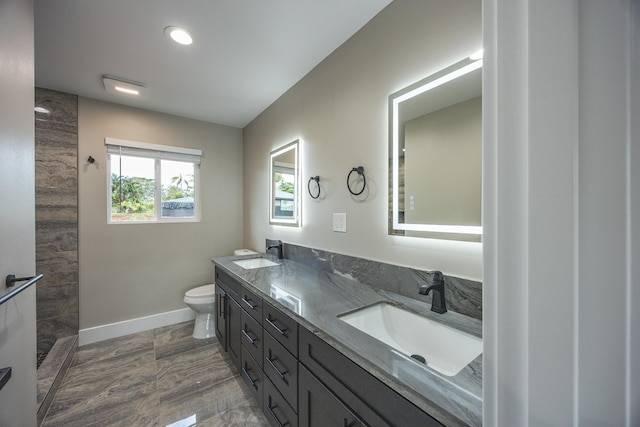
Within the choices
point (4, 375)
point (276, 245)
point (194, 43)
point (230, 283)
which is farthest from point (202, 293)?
point (194, 43)

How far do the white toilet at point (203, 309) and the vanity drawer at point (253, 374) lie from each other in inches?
37.9

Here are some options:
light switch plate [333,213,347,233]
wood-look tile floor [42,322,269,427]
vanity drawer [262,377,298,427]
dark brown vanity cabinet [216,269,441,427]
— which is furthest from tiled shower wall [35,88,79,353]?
light switch plate [333,213,347,233]

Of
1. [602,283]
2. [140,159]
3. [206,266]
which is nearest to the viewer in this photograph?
[602,283]

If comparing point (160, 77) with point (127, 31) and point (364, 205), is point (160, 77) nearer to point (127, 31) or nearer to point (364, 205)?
point (127, 31)

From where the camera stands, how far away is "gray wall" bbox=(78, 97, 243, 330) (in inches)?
97.0

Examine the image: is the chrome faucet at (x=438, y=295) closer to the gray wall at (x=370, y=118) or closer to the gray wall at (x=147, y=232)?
the gray wall at (x=370, y=118)

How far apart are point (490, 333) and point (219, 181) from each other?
330cm

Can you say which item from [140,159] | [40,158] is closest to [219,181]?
[140,159]

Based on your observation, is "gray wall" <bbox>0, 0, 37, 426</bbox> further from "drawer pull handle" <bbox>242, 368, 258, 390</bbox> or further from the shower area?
the shower area

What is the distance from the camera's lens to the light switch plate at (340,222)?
1699mm

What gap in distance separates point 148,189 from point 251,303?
7.15 feet

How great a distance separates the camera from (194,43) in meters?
1.71

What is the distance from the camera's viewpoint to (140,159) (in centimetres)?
275

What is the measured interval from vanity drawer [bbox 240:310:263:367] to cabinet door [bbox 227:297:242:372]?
0.28 ft
